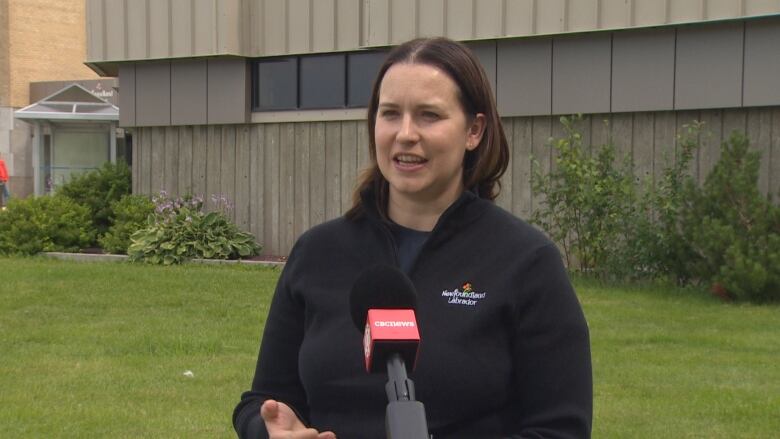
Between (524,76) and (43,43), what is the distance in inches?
1637

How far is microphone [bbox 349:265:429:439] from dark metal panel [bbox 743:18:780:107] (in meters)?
11.4

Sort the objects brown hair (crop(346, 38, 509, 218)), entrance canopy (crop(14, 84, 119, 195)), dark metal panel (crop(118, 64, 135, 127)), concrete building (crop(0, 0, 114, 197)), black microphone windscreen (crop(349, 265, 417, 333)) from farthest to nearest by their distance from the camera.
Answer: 1. concrete building (crop(0, 0, 114, 197))
2. entrance canopy (crop(14, 84, 119, 195))
3. dark metal panel (crop(118, 64, 135, 127))
4. brown hair (crop(346, 38, 509, 218))
5. black microphone windscreen (crop(349, 265, 417, 333))

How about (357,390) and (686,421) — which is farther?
(686,421)

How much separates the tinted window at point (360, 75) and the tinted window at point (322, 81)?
0.14 m

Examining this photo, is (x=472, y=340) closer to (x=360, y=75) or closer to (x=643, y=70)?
(x=643, y=70)

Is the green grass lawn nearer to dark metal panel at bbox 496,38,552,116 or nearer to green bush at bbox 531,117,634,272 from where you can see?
green bush at bbox 531,117,634,272

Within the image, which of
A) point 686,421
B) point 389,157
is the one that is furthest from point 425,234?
point 686,421

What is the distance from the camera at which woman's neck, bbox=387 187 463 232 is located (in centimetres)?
297

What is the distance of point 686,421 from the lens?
7.12 m

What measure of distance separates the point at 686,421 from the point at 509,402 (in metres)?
4.70

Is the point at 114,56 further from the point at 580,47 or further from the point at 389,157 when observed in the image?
the point at 389,157

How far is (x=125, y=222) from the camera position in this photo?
1728cm

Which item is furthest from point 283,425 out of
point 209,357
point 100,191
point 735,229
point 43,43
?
point 43,43

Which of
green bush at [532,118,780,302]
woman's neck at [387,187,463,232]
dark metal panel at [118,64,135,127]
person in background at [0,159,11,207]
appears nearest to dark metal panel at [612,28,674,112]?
green bush at [532,118,780,302]
